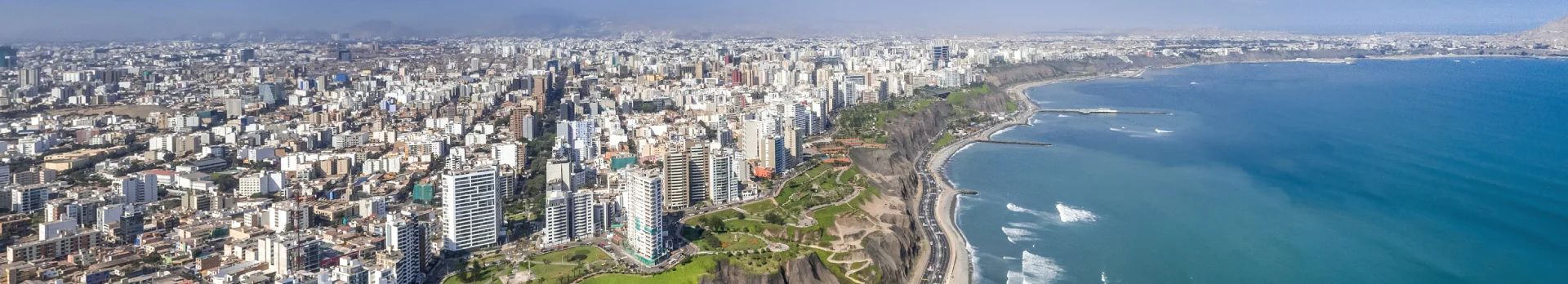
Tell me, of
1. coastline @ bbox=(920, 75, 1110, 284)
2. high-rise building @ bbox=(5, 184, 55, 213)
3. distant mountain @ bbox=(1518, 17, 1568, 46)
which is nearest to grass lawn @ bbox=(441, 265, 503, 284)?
coastline @ bbox=(920, 75, 1110, 284)

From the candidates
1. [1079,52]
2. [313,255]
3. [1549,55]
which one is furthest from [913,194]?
[1549,55]

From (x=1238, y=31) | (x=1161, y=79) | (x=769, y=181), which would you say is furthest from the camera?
(x=1238, y=31)

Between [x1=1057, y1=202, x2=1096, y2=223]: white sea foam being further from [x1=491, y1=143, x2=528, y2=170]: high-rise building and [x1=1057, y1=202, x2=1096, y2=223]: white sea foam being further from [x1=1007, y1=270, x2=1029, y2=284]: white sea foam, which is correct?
[x1=491, y1=143, x2=528, y2=170]: high-rise building

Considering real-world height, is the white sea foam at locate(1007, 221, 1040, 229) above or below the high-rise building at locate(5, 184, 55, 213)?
below

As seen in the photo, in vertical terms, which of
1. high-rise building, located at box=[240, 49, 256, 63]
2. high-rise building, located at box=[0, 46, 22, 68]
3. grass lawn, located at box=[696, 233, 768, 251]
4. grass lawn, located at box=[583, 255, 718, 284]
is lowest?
grass lawn, located at box=[583, 255, 718, 284]

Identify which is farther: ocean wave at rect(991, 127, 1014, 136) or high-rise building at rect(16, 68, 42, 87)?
ocean wave at rect(991, 127, 1014, 136)

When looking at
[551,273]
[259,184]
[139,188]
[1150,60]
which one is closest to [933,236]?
[551,273]

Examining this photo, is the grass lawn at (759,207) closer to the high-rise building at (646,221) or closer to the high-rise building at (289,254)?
the high-rise building at (646,221)

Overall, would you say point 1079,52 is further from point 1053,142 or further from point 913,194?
point 913,194
